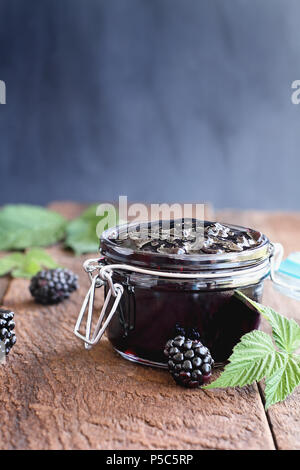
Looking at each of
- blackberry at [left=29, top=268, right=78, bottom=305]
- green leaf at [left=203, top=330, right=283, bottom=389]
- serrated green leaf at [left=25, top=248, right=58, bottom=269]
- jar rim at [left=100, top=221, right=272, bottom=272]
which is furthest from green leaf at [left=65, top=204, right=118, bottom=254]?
green leaf at [left=203, top=330, right=283, bottom=389]

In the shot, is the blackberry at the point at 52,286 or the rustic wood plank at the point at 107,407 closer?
the rustic wood plank at the point at 107,407

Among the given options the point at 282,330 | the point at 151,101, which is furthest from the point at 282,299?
the point at 151,101

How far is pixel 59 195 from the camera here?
124 inches

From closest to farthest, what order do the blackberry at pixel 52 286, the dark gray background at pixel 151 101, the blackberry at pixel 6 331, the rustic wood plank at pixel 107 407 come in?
the rustic wood plank at pixel 107 407 → the blackberry at pixel 6 331 → the blackberry at pixel 52 286 → the dark gray background at pixel 151 101

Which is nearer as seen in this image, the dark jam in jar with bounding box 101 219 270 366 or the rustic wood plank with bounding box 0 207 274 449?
the rustic wood plank with bounding box 0 207 274 449

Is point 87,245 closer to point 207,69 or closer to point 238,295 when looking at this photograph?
point 238,295

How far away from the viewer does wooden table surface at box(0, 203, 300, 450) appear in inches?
26.8

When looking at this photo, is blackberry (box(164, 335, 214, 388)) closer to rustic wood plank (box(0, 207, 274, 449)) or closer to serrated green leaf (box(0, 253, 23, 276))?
rustic wood plank (box(0, 207, 274, 449))

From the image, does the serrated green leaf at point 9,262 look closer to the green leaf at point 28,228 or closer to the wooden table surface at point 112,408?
the green leaf at point 28,228

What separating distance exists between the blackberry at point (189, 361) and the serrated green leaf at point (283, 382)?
9cm

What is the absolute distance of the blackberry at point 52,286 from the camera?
117 cm

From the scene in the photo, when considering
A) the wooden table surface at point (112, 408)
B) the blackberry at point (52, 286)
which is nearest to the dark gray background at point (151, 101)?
the blackberry at point (52, 286)

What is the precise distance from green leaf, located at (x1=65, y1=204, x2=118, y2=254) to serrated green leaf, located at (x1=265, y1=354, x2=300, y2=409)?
90 centimetres
